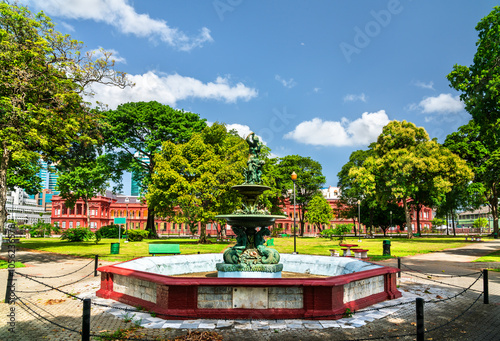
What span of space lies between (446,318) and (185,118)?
37.4 m

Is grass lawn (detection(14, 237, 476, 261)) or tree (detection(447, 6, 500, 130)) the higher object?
tree (detection(447, 6, 500, 130))

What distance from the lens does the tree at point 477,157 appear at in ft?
124

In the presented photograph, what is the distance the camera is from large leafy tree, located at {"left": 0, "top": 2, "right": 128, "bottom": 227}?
Result: 57.9 ft

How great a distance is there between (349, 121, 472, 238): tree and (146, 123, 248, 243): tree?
19068mm

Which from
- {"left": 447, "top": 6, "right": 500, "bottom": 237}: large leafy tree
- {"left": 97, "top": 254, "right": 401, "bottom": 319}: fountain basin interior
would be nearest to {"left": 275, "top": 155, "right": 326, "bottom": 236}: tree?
{"left": 447, "top": 6, "right": 500, "bottom": 237}: large leafy tree

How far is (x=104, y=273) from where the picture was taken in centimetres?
991

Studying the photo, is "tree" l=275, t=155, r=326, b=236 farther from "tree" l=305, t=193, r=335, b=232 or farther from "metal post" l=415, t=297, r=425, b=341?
"metal post" l=415, t=297, r=425, b=341

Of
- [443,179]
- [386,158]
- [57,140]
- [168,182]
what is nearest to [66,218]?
[168,182]

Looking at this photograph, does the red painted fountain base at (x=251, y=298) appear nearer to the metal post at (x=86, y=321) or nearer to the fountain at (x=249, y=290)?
the fountain at (x=249, y=290)

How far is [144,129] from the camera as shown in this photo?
41.4m

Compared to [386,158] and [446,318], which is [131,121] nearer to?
[386,158]

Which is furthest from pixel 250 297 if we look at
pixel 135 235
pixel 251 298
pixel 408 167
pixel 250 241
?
pixel 408 167

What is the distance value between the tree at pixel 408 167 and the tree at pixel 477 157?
161 cm

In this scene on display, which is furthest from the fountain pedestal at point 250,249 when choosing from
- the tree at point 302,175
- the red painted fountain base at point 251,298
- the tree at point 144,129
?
the tree at point 302,175
